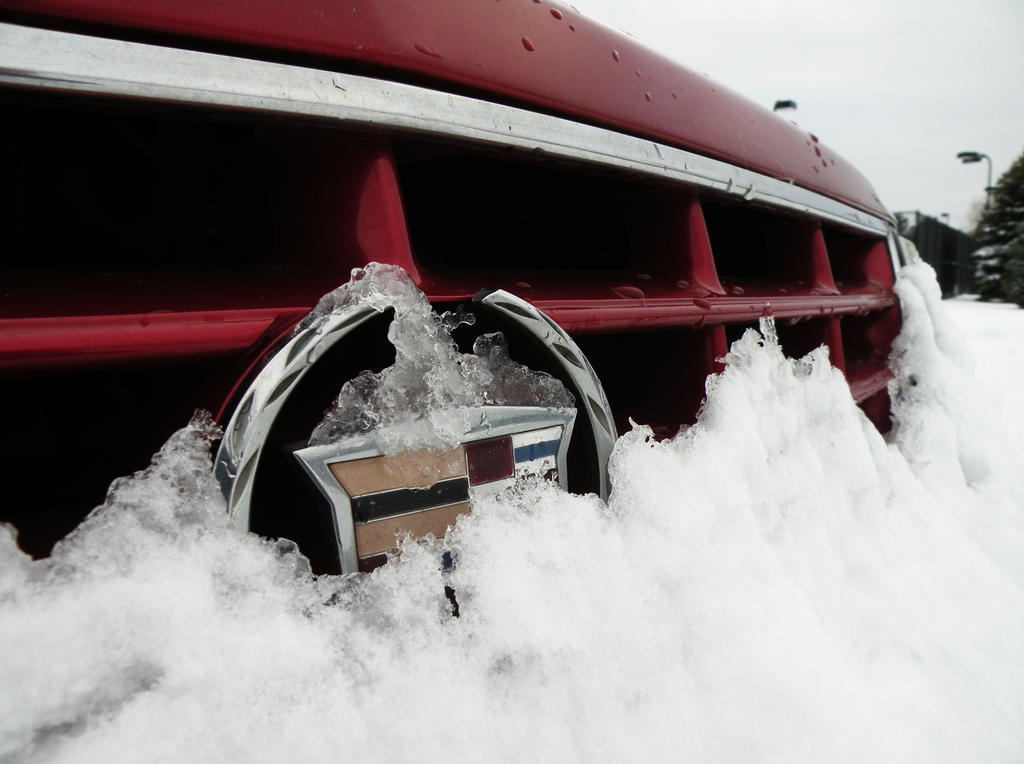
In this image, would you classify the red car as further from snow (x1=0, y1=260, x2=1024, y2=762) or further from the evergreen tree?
the evergreen tree

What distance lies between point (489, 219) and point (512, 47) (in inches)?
12.6

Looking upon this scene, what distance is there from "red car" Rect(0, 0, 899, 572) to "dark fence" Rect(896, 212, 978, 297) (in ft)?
63.3

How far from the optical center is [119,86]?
0.59 meters

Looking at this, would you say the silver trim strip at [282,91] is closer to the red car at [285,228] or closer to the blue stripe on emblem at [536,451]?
the red car at [285,228]

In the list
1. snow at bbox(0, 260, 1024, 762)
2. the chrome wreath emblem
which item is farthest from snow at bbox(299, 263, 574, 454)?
snow at bbox(0, 260, 1024, 762)

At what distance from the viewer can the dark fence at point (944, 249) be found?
61.6 ft

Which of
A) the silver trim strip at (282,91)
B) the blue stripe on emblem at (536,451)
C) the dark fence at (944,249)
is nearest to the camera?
the silver trim strip at (282,91)

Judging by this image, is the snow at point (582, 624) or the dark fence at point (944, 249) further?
the dark fence at point (944, 249)

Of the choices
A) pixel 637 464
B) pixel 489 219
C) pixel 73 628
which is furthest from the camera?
pixel 489 219

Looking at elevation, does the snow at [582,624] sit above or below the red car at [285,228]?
below

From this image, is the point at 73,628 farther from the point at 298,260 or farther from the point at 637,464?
the point at 637,464

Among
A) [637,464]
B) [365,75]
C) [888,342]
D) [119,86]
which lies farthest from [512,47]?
[888,342]

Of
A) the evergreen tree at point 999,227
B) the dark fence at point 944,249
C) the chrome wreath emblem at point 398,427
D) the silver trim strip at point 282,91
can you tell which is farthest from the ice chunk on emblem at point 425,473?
the evergreen tree at point 999,227

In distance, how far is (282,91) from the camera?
2.24 ft
